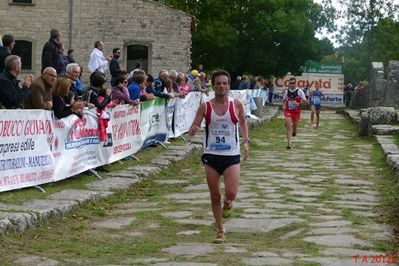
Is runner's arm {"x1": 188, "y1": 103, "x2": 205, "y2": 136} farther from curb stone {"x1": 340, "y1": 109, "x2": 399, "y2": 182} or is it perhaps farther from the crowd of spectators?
curb stone {"x1": 340, "y1": 109, "x2": 399, "y2": 182}

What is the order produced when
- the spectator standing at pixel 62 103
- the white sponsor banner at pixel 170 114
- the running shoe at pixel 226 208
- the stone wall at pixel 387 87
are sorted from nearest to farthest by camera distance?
the running shoe at pixel 226 208 < the spectator standing at pixel 62 103 < the white sponsor banner at pixel 170 114 < the stone wall at pixel 387 87

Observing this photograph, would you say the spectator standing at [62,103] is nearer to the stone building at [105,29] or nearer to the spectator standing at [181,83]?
the spectator standing at [181,83]

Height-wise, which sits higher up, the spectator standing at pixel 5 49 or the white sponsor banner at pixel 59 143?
the spectator standing at pixel 5 49

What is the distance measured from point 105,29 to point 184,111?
18.9 metres

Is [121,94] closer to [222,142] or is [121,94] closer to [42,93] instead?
[42,93]

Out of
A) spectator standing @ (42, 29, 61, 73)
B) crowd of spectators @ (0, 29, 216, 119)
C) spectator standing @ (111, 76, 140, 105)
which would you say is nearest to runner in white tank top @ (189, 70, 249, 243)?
crowd of spectators @ (0, 29, 216, 119)

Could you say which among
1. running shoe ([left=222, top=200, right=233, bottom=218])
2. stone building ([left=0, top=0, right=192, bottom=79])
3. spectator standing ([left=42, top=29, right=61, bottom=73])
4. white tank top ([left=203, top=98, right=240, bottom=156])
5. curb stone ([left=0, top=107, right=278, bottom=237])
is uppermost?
stone building ([left=0, top=0, right=192, bottom=79])

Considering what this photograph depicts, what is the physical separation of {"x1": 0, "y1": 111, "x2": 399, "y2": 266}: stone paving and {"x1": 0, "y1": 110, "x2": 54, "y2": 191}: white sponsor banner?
3.65ft

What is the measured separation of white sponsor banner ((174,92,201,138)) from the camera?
2144cm

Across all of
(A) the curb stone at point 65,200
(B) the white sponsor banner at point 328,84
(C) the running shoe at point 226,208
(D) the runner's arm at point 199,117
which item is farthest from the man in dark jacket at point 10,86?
(B) the white sponsor banner at point 328,84

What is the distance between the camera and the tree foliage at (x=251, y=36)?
55750 millimetres

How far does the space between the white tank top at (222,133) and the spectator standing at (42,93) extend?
11.4ft

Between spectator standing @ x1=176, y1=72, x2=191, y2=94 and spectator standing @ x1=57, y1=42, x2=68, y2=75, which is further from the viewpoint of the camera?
spectator standing @ x1=176, y1=72, x2=191, y2=94

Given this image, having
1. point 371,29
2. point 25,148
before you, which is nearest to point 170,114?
point 25,148
